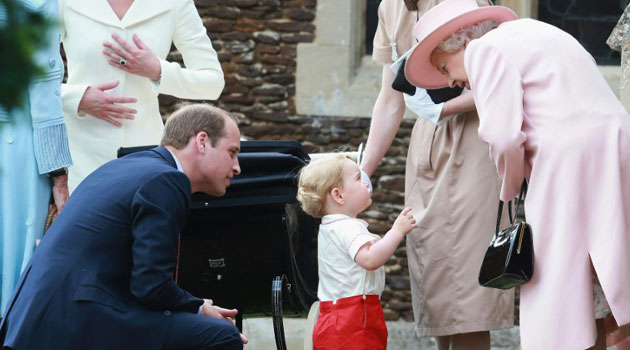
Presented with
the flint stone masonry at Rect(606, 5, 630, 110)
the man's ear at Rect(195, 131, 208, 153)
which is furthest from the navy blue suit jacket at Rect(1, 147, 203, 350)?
the flint stone masonry at Rect(606, 5, 630, 110)

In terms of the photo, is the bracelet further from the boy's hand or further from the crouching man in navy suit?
the boy's hand

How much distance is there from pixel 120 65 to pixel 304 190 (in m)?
0.96

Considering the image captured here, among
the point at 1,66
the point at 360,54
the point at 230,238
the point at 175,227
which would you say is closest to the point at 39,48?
the point at 1,66

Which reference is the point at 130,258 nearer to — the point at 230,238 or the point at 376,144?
the point at 230,238

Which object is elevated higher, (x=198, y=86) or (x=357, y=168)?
(x=198, y=86)

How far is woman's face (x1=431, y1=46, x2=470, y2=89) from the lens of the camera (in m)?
3.31

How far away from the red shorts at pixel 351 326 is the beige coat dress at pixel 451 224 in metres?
0.35

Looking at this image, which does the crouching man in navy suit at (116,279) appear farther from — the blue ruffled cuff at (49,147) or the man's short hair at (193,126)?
the blue ruffled cuff at (49,147)

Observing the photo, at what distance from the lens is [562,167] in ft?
9.46

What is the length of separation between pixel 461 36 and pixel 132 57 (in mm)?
1461

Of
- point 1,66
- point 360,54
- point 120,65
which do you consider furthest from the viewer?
point 360,54

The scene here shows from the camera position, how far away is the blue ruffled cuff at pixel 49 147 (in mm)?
3824

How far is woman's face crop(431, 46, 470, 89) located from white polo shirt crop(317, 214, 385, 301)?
0.86 m

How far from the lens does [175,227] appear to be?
10.0ft
